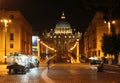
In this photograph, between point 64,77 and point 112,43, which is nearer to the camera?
point 64,77

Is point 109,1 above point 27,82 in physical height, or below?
above

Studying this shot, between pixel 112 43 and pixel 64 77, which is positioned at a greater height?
pixel 112 43

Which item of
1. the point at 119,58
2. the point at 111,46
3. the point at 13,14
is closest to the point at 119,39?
the point at 111,46

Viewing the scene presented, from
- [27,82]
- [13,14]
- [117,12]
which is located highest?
[13,14]

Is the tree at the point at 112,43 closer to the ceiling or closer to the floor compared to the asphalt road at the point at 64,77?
closer to the ceiling

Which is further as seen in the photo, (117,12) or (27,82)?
(27,82)

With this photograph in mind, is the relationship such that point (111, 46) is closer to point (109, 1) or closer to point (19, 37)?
point (109, 1)

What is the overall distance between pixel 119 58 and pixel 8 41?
5235 cm

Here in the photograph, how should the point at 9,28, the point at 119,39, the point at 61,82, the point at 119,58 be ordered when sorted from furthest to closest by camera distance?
the point at 9,28
the point at 119,58
the point at 119,39
the point at 61,82

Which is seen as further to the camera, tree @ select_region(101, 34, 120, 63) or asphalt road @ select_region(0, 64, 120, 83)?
tree @ select_region(101, 34, 120, 63)

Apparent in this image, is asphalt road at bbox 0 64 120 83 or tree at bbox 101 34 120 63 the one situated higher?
tree at bbox 101 34 120 63

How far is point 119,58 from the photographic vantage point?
79.8 m

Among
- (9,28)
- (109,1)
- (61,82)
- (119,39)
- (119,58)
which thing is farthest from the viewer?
(9,28)

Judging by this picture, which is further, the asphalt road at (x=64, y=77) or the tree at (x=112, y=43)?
the tree at (x=112, y=43)
